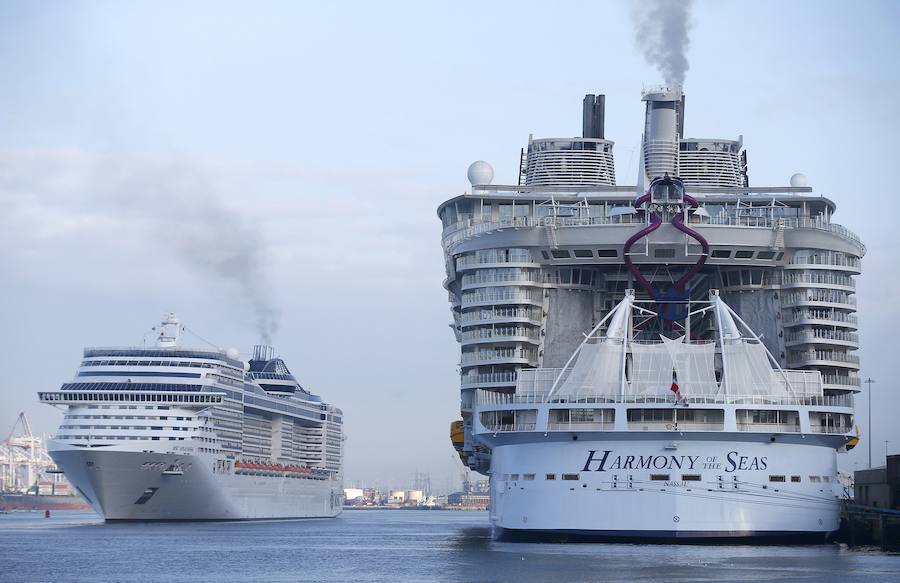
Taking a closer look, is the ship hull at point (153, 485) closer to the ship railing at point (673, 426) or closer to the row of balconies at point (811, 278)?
the row of balconies at point (811, 278)

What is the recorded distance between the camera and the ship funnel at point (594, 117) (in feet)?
281

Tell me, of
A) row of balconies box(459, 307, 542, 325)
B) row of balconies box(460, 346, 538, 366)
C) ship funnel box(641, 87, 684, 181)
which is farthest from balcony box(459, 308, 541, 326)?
ship funnel box(641, 87, 684, 181)

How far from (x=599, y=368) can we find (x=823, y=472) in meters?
10.6

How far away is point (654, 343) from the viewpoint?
62.6 meters

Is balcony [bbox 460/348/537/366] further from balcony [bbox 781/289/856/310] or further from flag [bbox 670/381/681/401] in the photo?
balcony [bbox 781/289/856/310]

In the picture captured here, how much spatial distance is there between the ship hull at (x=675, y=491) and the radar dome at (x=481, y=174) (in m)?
22.5

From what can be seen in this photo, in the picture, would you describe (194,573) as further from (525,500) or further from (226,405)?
(226,405)

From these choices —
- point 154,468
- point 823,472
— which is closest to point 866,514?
point 823,472

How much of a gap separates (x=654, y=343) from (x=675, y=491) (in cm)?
927

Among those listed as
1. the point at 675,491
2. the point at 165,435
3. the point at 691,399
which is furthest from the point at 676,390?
the point at 165,435

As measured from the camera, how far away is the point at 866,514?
6681 cm

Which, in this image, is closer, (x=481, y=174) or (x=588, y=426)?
(x=588, y=426)

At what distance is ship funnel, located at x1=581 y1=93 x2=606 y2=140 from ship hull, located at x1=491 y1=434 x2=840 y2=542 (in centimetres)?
3239

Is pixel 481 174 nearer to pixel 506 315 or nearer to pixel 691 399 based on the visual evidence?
pixel 506 315
